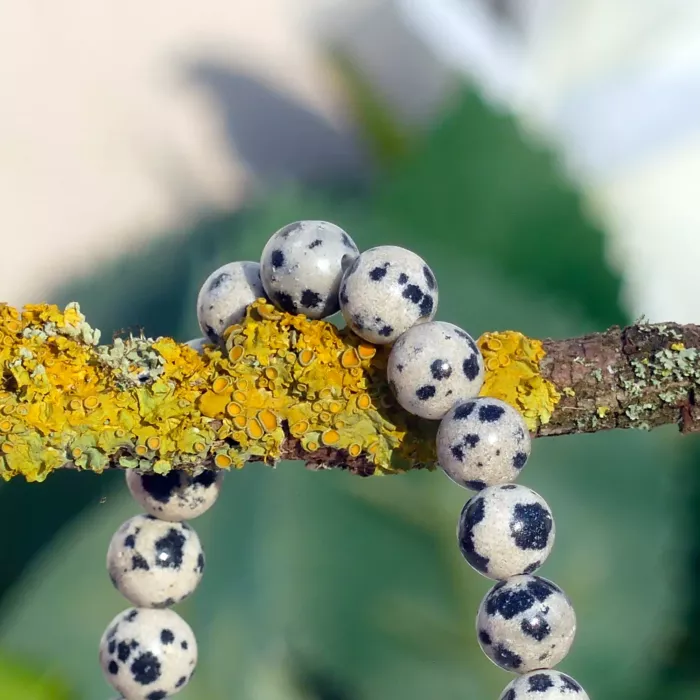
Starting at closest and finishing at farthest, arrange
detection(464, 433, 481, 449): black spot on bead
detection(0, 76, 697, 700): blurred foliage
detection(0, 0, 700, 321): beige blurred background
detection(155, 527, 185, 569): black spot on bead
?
Answer: detection(464, 433, 481, 449): black spot on bead
detection(155, 527, 185, 569): black spot on bead
detection(0, 76, 697, 700): blurred foliage
detection(0, 0, 700, 321): beige blurred background

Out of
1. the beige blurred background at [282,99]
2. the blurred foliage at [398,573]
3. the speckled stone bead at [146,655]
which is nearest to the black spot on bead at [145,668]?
the speckled stone bead at [146,655]

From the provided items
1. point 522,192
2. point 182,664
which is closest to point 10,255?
point 522,192

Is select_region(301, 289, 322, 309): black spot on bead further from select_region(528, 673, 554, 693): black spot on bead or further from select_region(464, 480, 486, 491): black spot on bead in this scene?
select_region(528, 673, 554, 693): black spot on bead

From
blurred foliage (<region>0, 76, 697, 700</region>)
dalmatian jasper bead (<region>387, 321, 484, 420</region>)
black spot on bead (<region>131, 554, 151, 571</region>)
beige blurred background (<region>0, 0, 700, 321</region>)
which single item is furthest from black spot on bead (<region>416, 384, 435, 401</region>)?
beige blurred background (<region>0, 0, 700, 321</region>)

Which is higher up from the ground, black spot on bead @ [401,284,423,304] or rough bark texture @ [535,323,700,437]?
rough bark texture @ [535,323,700,437]

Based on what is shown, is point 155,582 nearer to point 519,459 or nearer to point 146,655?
point 146,655

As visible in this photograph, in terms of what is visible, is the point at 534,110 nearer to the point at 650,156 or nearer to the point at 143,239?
the point at 650,156
